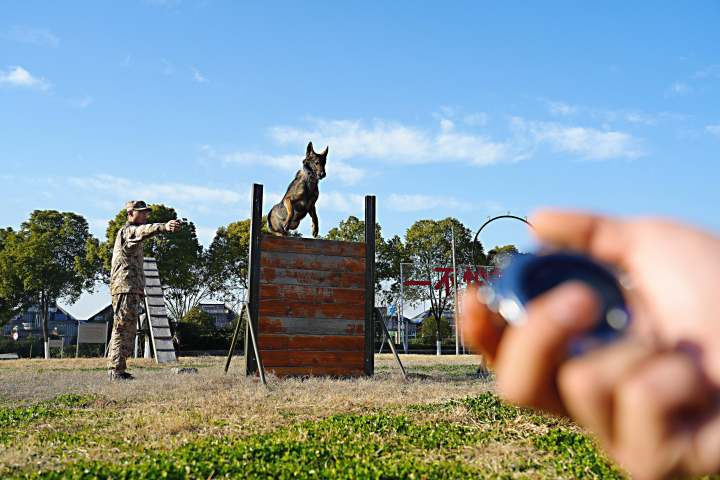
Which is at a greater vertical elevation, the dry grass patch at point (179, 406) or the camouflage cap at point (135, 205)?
the camouflage cap at point (135, 205)

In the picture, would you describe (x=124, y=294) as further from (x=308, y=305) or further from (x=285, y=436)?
(x=285, y=436)

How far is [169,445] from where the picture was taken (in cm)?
443

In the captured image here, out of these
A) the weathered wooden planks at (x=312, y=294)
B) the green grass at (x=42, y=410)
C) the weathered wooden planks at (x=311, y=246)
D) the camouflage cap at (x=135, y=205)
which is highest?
the camouflage cap at (x=135, y=205)

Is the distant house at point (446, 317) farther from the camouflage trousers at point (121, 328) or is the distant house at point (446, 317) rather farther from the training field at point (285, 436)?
the training field at point (285, 436)

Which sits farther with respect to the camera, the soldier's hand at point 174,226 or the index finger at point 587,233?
the soldier's hand at point 174,226

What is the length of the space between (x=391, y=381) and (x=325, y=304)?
171cm

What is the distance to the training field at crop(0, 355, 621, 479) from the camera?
12.2 ft

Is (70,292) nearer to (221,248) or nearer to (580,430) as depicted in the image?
(221,248)

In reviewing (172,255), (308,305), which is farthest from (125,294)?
(172,255)

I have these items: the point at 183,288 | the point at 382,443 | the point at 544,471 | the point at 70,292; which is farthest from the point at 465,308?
the point at 70,292

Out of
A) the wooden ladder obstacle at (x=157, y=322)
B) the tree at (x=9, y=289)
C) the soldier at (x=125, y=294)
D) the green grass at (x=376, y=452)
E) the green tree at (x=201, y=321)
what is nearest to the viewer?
the green grass at (x=376, y=452)

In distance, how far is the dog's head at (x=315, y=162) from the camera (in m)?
9.94

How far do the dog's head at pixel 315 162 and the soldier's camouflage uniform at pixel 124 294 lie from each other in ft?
9.10

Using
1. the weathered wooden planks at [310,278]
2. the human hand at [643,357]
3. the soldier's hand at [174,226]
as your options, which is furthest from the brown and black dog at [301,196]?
the human hand at [643,357]
